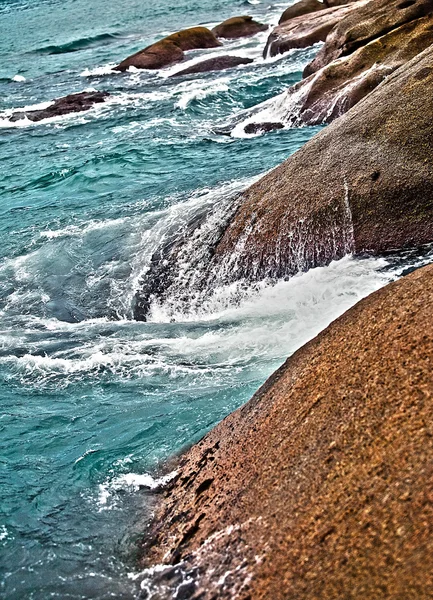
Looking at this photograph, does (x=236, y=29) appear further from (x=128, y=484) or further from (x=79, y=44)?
(x=128, y=484)

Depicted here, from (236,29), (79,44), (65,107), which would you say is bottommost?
(65,107)

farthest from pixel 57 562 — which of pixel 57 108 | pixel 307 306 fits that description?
pixel 57 108

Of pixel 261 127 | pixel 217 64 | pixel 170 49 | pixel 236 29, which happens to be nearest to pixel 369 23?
pixel 261 127

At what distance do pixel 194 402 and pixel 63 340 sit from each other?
12.5 ft

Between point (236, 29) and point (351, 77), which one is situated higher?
point (236, 29)

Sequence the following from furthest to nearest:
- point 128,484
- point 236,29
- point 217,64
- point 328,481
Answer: point 236,29 → point 217,64 → point 128,484 → point 328,481

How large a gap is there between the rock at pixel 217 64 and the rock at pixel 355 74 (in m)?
12.7

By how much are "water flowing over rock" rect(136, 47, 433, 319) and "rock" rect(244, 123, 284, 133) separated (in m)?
9.82

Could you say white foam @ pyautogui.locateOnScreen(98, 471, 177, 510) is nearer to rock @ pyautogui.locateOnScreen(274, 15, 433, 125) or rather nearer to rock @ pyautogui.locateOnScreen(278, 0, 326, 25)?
rock @ pyautogui.locateOnScreen(274, 15, 433, 125)

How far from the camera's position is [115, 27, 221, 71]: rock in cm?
3844

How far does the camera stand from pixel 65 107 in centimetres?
3238

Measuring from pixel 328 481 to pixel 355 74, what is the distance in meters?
17.1

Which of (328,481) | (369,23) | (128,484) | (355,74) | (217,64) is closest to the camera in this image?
(328,481)

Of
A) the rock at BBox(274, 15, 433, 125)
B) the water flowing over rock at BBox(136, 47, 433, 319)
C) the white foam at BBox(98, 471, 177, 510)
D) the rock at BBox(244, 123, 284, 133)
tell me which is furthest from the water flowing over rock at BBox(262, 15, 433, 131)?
the white foam at BBox(98, 471, 177, 510)
